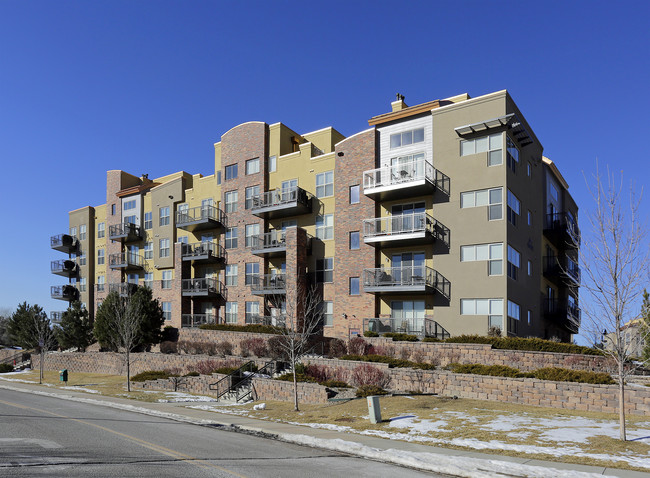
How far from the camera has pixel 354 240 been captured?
117ft

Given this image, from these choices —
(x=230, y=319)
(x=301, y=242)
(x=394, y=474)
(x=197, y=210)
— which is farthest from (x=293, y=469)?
(x=197, y=210)

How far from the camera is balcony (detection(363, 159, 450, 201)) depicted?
31.3 meters

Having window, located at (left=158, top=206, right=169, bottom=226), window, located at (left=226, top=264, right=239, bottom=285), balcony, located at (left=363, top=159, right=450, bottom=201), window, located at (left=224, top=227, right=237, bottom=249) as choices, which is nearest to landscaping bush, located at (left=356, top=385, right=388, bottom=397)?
balcony, located at (left=363, top=159, right=450, bottom=201)

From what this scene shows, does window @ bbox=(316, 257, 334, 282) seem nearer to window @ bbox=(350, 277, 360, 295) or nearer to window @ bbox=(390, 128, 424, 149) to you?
window @ bbox=(350, 277, 360, 295)

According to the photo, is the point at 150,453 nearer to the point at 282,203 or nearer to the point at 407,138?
the point at 407,138

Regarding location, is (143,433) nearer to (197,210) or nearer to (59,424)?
(59,424)

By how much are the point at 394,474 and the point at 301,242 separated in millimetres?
28206

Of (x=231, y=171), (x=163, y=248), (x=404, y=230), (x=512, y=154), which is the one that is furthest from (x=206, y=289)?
(x=512, y=154)

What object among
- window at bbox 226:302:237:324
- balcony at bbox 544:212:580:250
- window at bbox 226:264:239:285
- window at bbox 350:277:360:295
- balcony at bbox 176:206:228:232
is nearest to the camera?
window at bbox 350:277:360:295

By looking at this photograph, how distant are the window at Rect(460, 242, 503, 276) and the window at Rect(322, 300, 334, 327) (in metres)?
10.4

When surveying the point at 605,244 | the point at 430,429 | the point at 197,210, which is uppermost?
the point at 197,210

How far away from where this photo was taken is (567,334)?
1699 inches

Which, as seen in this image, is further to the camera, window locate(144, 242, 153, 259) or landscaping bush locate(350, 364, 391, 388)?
window locate(144, 242, 153, 259)

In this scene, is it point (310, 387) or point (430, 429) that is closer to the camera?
point (430, 429)
